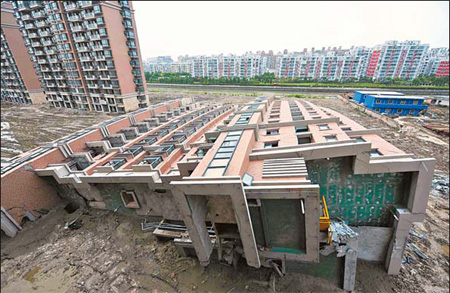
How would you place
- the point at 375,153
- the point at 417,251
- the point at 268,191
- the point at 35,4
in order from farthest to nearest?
the point at 35,4
the point at 417,251
the point at 375,153
the point at 268,191

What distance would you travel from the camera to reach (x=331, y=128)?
11594 millimetres

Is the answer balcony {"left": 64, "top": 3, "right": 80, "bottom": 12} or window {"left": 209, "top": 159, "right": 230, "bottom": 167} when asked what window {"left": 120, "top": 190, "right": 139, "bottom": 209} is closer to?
window {"left": 209, "top": 159, "right": 230, "bottom": 167}

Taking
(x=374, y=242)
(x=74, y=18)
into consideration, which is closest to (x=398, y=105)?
(x=374, y=242)

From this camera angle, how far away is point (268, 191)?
6.89m

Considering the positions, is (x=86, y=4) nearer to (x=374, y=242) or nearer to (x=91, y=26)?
(x=91, y=26)

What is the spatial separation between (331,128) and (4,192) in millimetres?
19825

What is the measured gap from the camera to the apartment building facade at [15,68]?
42375mm

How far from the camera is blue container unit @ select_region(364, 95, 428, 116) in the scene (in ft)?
102

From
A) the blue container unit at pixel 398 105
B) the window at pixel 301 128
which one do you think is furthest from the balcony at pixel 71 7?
the blue container unit at pixel 398 105

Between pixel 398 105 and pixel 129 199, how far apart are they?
42.2m

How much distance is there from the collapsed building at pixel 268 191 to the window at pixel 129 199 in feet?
0.25

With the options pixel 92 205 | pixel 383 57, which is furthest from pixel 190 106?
pixel 383 57

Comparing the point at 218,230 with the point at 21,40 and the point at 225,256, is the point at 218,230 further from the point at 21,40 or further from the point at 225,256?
the point at 21,40

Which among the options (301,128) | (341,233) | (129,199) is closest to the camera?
(341,233)
